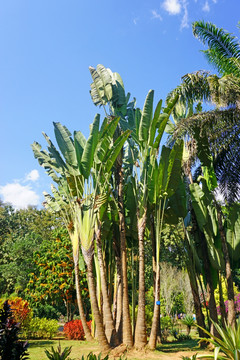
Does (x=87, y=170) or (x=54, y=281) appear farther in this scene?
(x=54, y=281)

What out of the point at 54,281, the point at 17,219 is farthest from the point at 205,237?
the point at 17,219

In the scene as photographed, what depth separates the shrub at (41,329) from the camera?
12.5m

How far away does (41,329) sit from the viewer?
12836mm

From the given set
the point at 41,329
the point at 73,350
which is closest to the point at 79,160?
the point at 73,350

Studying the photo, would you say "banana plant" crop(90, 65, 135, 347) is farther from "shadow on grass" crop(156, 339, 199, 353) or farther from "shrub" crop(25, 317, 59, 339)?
"shrub" crop(25, 317, 59, 339)

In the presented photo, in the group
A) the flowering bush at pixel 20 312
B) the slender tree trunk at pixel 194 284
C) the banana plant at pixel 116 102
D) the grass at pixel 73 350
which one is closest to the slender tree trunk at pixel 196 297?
the slender tree trunk at pixel 194 284

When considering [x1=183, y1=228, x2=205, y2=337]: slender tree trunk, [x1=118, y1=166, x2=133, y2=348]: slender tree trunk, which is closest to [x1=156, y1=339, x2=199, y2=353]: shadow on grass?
[x1=183, y1=228, x2=205, y2=337]: slender tree trunk

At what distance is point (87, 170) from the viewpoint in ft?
33.0

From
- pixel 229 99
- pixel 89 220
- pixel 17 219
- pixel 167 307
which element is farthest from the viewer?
pixel 17 219

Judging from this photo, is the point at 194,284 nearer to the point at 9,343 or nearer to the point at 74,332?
the point at 74,332

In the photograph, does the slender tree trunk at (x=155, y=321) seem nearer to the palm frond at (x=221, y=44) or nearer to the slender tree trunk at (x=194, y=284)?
the slender tree trunk at (x=194, y=284)

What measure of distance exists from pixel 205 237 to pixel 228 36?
7132mm

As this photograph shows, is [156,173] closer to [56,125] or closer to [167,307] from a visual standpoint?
[56,125]

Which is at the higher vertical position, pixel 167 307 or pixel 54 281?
pixel 54 281
